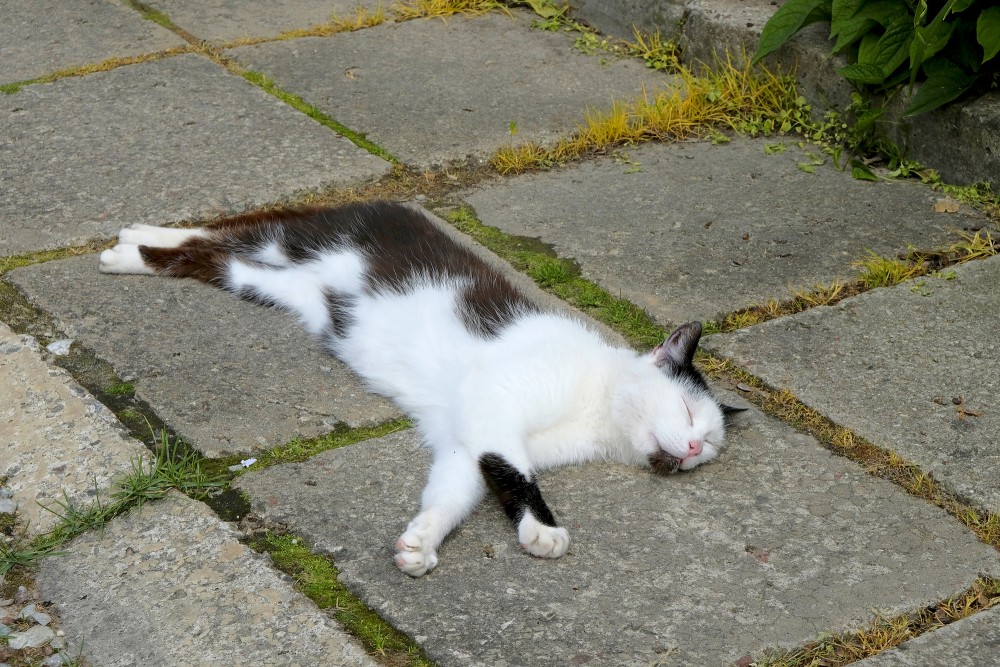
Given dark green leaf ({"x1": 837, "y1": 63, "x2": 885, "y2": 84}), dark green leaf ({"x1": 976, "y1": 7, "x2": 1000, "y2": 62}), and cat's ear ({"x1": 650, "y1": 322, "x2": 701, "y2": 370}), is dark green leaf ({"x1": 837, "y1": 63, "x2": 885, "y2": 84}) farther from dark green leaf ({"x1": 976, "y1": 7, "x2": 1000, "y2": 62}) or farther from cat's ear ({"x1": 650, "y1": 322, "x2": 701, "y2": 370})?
cat's ear ({"x1": 650, "y1": 322, "x2": 701, "y2": 370})

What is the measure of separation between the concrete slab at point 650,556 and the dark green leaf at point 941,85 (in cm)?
169

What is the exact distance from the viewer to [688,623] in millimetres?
2248

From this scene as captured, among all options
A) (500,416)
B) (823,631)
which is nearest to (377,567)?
(500,416)

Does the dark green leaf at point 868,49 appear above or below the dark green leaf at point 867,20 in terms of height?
below

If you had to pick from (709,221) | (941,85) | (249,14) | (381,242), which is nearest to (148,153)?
(381,242)

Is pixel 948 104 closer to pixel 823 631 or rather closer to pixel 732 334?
pixel 732 334

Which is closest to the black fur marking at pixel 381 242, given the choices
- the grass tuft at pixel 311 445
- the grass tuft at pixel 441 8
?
the grass tuft at pixel 311 445

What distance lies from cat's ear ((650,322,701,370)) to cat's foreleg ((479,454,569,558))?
0.54 meters

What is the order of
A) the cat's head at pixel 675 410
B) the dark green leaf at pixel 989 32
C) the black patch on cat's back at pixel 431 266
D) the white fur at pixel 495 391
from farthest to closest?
1. the dark green leaf at pixel 989 32
2. the black patch on cat's back at pixel 431 266
3. the cat's head at pixel 675 410
4. the white fur at pixel 495 391

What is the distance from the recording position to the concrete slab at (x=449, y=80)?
173 inches

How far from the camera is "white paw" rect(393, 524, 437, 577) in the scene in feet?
7.67

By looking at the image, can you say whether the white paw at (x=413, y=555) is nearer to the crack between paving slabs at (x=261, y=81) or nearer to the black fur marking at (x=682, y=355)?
the black fur marking at (x=682, y=355)

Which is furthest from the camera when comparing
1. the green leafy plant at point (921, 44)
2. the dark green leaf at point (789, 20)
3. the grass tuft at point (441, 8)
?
the grass tuft at point (441, 8)

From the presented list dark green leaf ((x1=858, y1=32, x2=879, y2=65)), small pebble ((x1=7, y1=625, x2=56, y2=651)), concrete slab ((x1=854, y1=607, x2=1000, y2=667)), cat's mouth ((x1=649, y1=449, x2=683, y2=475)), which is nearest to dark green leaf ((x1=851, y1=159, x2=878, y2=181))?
dark green leaf ((x1=858, y1=32, x2=879, y2=65))
